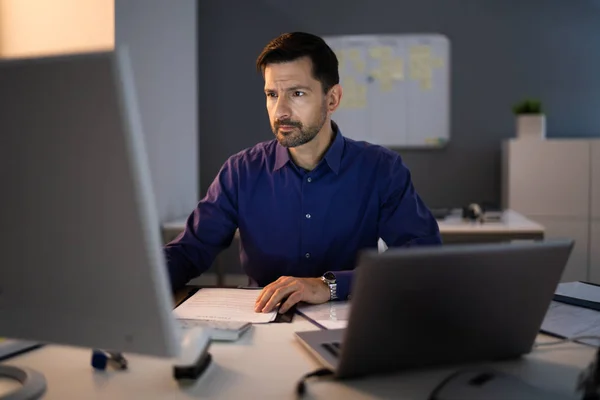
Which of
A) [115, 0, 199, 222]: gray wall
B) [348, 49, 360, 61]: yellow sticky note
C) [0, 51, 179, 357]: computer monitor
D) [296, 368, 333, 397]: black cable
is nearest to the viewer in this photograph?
[0, 51, 179, 357]: computer monitor

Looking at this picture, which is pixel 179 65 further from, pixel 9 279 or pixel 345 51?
pixel 9 279

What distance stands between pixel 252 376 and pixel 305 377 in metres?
0.09

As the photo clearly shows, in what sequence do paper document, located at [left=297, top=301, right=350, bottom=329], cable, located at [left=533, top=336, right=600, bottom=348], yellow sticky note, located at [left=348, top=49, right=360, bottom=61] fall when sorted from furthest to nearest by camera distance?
yellow sticky note, located at [left=348, top=49, right=360, bottom=61] < paper document, located at [left=297, top=301, right=350, bottom=329] < cable, located at [left=533, top=336, right=600, bottom=348]

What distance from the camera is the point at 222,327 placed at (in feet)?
3.64

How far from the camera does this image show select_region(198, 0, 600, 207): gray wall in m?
4.11

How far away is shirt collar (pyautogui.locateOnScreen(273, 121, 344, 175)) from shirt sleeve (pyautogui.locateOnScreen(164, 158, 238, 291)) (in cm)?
14

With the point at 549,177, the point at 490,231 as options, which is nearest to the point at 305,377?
the point at 490,231

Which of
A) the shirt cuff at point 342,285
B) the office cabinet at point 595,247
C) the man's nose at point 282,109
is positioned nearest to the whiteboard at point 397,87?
the office cabinet at point 595,247

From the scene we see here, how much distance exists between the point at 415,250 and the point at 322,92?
3.81 ft

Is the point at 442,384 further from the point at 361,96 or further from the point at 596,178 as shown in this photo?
the point at 361,96

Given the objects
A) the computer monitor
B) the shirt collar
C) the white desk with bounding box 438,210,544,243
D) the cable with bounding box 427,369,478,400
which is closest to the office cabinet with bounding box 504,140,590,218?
the white desk with bounding box 438,210,544,243

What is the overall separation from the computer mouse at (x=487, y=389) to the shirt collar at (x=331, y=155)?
1.09 meters

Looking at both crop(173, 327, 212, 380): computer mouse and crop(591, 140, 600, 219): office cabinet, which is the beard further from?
crop(591, 140, 600, 219): office cabinet

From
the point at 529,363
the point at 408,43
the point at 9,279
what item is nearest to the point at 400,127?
the point at 408,43
